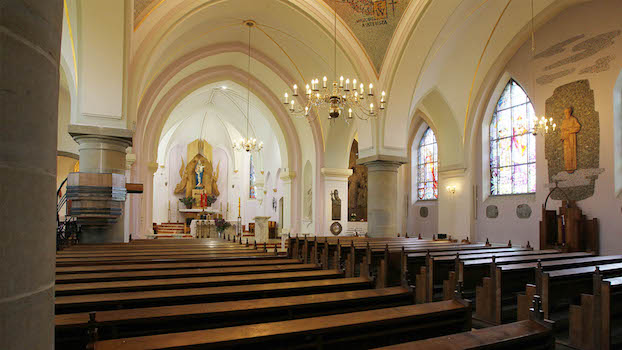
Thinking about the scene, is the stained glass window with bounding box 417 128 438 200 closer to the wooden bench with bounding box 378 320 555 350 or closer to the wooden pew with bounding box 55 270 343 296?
the wooden pew with bounding box 55 270 343 296

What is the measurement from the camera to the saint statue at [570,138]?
33.8ft

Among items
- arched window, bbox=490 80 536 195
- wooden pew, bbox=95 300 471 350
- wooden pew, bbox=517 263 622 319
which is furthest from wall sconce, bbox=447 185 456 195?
wooden pew, bbox=95 300 471 350

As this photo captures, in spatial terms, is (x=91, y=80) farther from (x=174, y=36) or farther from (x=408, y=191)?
(x=408, y=191)

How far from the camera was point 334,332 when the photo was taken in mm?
2242

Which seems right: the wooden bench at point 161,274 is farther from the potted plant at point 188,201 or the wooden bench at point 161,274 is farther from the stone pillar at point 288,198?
the potted plant at point 188,201

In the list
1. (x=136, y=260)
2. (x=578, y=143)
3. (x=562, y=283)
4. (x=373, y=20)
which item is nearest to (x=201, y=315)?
(x=136, y=260)

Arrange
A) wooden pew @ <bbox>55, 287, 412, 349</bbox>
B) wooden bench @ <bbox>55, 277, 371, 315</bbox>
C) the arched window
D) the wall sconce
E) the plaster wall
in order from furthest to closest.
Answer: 1. the wall sconce
2. the arched window
3. the plaster wall
4. wooden bench @ <bbox>55, 277, 371, 315</bbox>
5. wooden pew @ <bbox>55, 287, 412, 349</bbox>

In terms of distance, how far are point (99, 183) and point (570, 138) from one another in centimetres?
1084

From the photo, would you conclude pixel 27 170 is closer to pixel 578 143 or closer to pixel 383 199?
pixel 383 199

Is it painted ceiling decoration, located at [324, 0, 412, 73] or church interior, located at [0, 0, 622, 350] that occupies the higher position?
painted ceiling decoration, located at [324, 0, 412, 73]

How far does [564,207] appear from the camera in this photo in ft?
33.7

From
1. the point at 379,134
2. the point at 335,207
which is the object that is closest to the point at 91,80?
the point at 379,134

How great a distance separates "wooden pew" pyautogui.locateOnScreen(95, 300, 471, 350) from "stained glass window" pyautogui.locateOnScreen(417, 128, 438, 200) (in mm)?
13701

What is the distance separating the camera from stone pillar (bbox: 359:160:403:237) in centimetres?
1080
